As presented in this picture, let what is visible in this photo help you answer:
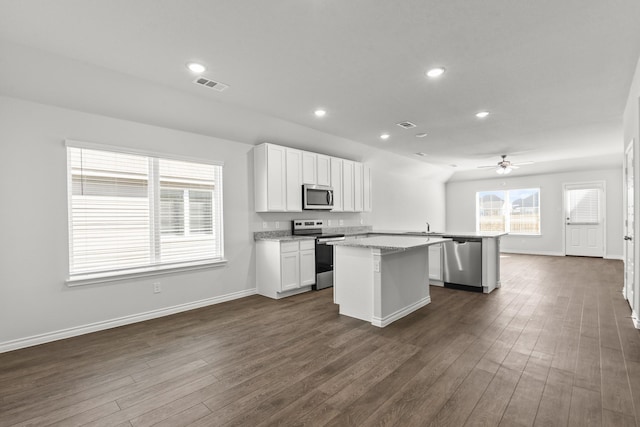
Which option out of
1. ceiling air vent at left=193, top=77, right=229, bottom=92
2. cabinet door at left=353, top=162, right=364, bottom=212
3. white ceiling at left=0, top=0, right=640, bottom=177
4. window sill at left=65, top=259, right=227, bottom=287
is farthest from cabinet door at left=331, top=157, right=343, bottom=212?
ceiling air vent at left=193, top=77, right=229, bottom=92

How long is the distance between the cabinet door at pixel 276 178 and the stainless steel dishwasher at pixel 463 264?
2.94m

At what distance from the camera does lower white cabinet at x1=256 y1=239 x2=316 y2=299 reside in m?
4.82

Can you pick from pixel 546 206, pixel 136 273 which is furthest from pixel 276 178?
pixel 546 206

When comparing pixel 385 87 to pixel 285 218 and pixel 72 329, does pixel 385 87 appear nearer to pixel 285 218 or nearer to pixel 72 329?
pixel 285 218

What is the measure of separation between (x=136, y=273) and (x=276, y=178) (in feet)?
7.76

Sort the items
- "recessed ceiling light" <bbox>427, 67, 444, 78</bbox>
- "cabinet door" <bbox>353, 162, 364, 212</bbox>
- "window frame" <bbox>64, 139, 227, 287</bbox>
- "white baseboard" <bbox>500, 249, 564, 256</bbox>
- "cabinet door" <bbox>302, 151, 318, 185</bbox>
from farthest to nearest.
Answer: "white baseboard" <bbox>500, 249, 564, 256</bbox> < "cabinet door" <bbox>353, 162, 364, 212</bbox> < "cabinet door" <bbox>302, 151, 318, 185</bbox> < "window frame" <bbox>64, 139, 227, 287</bbox> < "recessed ceiling light" <bbox>427, 67, 444, 78</bbox>

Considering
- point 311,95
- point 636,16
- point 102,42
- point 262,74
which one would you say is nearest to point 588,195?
point 636,16

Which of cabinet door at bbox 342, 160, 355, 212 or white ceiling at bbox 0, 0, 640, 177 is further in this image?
cabinet door at bbox 342, 160, 355, 212

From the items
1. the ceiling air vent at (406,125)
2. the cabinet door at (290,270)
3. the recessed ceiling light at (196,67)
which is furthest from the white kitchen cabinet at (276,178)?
the recessed ceiling light at (196,67)

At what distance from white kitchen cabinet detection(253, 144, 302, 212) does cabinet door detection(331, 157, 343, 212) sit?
91 centimetres

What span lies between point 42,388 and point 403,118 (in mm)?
4914

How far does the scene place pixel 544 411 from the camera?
202 centimetres

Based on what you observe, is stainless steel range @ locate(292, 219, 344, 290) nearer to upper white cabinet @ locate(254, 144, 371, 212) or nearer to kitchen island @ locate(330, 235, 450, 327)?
upper white cabinet @ locate(254, 144, 371, 212)

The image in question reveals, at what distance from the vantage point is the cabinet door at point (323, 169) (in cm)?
581
